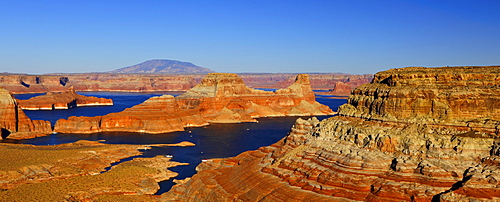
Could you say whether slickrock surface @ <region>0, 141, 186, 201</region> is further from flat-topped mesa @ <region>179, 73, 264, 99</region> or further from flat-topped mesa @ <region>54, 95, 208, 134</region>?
flat-topped mesa @ <region>179, 73, 264, 99</region>

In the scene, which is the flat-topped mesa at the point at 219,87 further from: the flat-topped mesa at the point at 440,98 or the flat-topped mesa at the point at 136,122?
the flat-topped mesa at the point at 440,98

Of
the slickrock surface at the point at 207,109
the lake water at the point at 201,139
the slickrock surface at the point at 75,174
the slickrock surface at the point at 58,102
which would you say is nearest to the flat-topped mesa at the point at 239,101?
the slickrock surface at the point at 207,109

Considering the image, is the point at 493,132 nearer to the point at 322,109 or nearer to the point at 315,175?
the point at 315,175

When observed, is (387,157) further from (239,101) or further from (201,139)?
(239,101)

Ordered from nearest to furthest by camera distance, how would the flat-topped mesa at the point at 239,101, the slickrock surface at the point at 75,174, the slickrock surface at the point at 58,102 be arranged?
the slickrock surface at the point at 75,174, the flat-topped mesa at the point at 239,101, the slickrock surface at the point at 58,102

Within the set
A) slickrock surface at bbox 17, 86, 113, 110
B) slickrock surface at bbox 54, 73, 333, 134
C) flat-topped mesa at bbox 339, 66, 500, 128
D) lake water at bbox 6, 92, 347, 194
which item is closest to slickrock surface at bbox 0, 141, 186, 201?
lake water at bbox 6, 92, 347, 194
